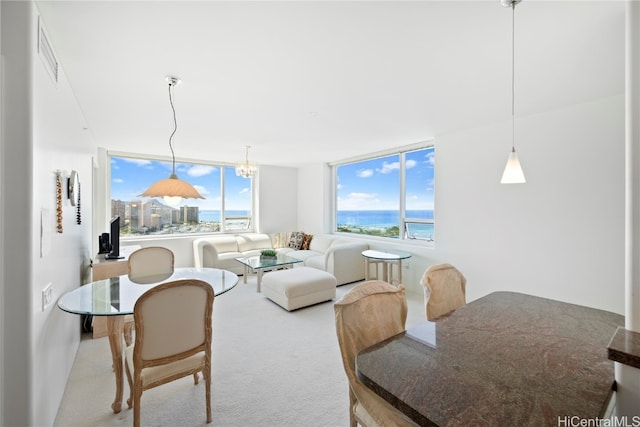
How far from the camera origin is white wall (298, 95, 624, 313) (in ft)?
9.20

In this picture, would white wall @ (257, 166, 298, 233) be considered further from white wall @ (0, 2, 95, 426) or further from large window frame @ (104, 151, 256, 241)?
white wall @ (0, 2, 95, 426)

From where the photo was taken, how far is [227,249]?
5957 millimetres

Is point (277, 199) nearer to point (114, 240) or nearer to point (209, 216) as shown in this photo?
point (209, 216)

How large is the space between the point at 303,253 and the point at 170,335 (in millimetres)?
4359

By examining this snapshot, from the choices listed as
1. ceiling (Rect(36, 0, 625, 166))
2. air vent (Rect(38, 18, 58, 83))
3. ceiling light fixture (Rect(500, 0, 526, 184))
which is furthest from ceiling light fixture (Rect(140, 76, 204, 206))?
ceiling light fixture (Rect(500, 0, 526, 184))

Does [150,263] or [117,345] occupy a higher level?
[150,263]

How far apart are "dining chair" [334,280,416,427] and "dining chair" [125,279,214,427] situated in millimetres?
986

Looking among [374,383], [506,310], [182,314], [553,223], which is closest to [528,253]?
[553,223]

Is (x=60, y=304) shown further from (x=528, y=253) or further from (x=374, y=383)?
(x=528, y=253)

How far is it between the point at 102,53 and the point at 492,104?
3622 millimetres

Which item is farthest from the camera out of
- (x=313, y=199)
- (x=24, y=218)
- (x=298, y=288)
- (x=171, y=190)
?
(x=313, y=199)

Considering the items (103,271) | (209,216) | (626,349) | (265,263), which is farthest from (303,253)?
(626,349)

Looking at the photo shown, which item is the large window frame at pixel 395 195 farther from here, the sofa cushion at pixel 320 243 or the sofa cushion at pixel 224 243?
the sofa cushion at pixel 224 243

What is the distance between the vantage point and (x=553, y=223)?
315 centimetres
